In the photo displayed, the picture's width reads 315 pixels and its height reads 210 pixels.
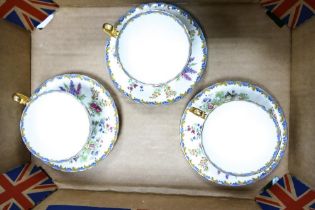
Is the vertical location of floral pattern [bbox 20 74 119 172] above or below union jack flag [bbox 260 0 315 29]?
below

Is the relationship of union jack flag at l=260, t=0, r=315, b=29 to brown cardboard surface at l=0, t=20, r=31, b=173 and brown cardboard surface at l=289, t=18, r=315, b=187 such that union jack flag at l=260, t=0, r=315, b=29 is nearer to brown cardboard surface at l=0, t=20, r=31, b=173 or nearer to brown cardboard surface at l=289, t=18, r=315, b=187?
brown cardboard surface at l=289, t=18, r=315, b=187

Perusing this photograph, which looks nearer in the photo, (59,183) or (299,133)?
(299,133)

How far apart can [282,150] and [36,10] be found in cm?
55

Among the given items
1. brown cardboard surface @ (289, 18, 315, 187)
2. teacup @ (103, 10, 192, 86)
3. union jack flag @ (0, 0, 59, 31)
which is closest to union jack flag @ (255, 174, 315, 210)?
brown cardboard surface @ (289, 18, 315, 187)

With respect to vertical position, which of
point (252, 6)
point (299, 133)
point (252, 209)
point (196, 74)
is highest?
point (252, 6)

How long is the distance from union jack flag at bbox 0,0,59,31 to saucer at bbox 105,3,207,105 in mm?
146

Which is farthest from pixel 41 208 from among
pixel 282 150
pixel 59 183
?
pixel 282 150

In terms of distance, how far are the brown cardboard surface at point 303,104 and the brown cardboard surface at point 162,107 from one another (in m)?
0.03

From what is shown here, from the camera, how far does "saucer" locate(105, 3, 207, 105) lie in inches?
26.3

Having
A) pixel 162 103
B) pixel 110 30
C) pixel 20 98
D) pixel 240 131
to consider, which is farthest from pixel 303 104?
pixel 20 98

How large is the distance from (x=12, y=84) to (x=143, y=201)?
34cm

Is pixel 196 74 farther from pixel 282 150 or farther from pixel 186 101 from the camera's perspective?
pixel 282 150

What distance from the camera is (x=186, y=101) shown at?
75cm

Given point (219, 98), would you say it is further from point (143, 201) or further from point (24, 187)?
point (24, 187)
